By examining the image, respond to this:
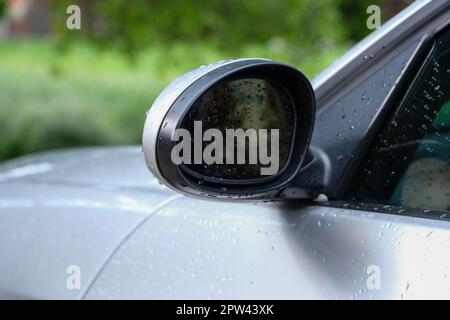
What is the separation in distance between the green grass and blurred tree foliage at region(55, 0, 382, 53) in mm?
201

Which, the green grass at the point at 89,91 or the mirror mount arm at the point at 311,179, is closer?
the mirror mount arm at the point at 311,179

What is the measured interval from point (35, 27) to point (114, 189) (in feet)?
58.8

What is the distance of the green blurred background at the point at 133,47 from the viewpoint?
1004cm

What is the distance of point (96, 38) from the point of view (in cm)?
1065

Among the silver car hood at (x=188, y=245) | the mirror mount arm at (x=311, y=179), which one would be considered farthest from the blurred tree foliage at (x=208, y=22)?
the mirror mount arm at (x=311, y=179)

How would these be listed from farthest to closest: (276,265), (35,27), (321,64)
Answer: (35,27) → (321,64) → (276,265)

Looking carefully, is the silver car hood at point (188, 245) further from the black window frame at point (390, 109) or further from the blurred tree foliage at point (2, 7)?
the blurred tree foliage at point (2, 7)

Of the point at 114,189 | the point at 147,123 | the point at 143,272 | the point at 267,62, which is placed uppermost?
the point at 267,62

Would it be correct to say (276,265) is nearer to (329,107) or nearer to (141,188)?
(329,107)

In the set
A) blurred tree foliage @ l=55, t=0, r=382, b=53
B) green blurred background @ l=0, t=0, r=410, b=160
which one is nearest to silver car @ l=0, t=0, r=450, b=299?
green blurred background @ l=0, t=0, r=410, b=160

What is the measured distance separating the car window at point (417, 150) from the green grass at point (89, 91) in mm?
8148

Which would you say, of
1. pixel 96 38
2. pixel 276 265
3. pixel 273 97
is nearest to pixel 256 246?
pixel 276 265

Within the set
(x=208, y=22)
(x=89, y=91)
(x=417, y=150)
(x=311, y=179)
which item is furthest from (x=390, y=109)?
(x=89, y=91)

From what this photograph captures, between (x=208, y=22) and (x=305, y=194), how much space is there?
28.3 ft
